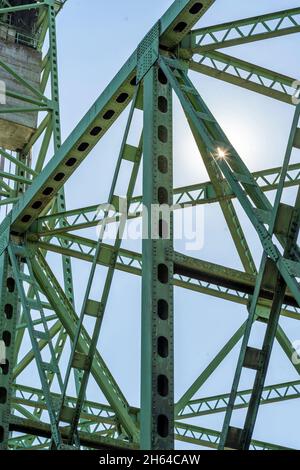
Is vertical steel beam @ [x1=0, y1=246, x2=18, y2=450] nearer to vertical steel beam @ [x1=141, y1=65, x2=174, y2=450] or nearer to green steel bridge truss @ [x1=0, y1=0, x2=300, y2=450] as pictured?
green steel bridge truss @ [x1=0, y1=0, x2=300, y2=450]

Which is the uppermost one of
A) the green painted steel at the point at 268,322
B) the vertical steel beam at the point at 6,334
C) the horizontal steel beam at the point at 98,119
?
the horizontal steel beam at the point at 98,119

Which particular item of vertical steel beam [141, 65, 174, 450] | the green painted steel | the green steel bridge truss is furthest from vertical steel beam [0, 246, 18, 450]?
the green painted steel

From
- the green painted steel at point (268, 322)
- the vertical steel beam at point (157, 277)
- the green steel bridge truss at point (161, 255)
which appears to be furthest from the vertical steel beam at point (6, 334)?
the green painted steel at point (268, 322)

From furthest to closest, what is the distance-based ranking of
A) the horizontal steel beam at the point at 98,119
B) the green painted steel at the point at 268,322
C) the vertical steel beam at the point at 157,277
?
the horizontal steel beam at the point at 98,119 → the vertical steel beam at the point at 157,277 → the green painted steel at the point at 268,322

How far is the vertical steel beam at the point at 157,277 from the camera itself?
15.6 m

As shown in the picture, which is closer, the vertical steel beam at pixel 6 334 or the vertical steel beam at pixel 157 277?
the vertical steel beam at pixel 157 277

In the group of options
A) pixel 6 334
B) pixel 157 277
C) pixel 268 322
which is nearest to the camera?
pixel 268 322

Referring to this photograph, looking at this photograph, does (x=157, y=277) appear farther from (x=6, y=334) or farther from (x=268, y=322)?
(x=6, y=334)

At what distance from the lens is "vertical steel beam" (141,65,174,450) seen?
51.2 feet

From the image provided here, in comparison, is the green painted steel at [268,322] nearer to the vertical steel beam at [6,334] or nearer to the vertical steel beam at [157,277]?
the vertical steel beam at [157,277]

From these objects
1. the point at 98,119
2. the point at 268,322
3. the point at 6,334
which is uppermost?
the point at 98,119

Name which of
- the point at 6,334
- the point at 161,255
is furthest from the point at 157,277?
the point at 6,334

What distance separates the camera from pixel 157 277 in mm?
16281
